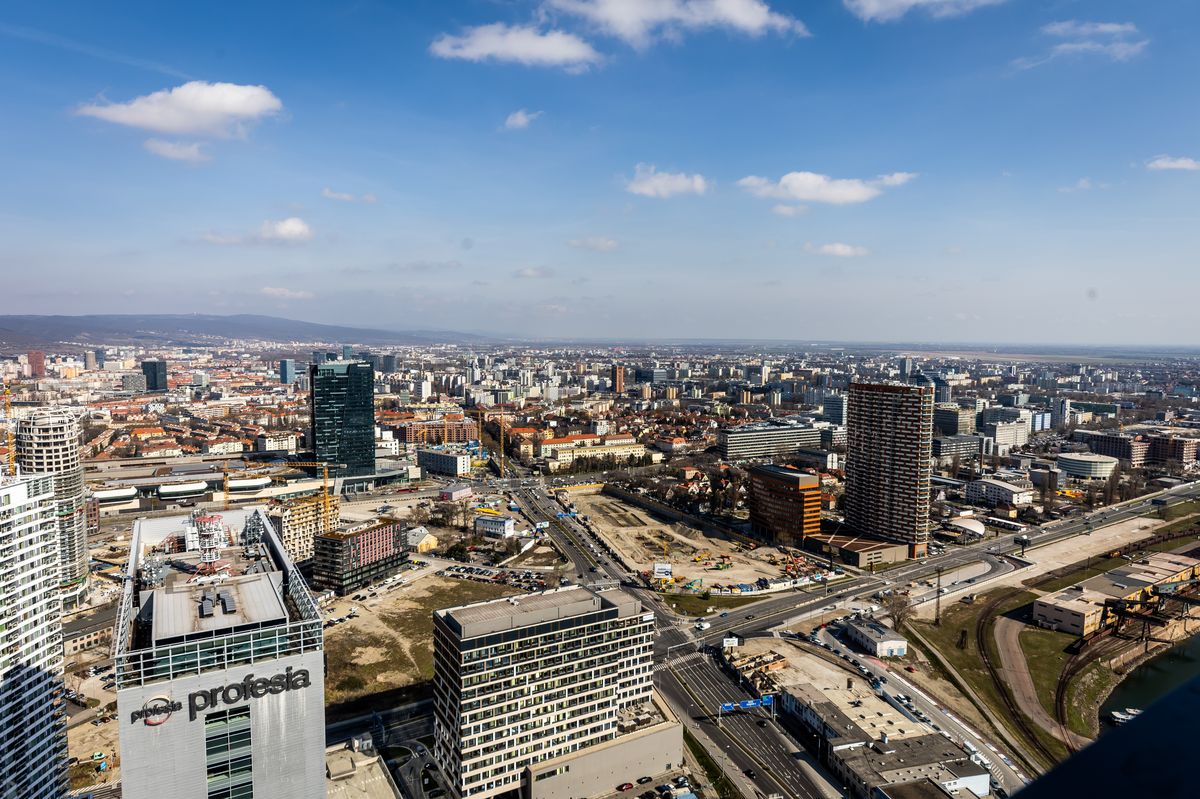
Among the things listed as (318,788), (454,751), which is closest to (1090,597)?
(454,751)

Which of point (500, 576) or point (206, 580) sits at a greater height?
point (206, 580)

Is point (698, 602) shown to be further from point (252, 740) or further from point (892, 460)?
point (252, 740)

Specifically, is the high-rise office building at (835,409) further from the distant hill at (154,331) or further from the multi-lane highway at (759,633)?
the distant hill at (154,331)

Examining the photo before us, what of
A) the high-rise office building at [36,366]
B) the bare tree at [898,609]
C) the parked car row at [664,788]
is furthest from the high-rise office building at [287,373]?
the parked car row at [664,788]

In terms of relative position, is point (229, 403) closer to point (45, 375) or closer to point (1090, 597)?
point (45, 375)

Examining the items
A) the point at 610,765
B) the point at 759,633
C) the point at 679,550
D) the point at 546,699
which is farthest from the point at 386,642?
the point at 679,550

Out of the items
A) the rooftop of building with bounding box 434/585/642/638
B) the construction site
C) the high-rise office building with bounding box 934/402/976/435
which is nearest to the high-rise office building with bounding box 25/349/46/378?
the construction site
